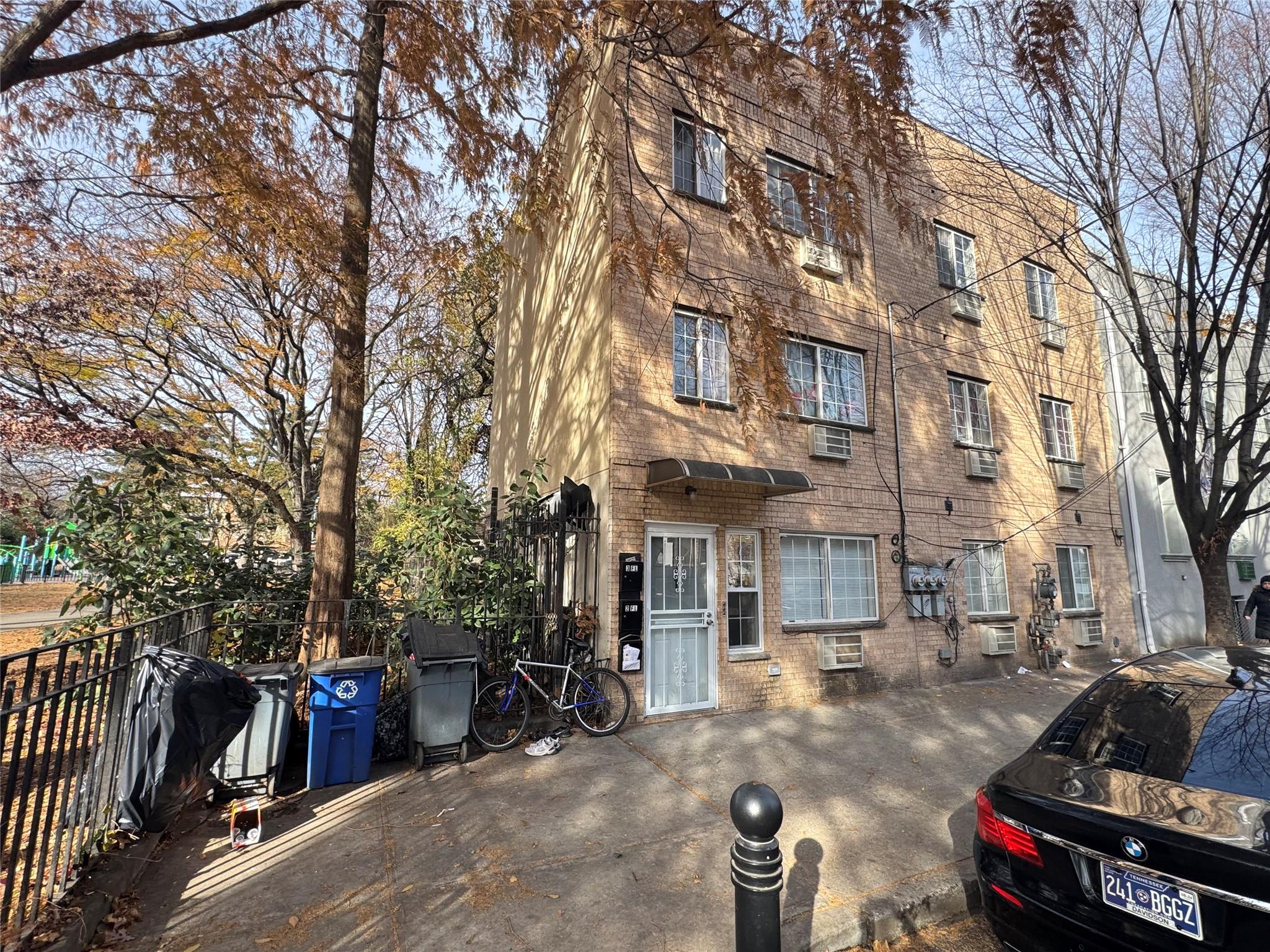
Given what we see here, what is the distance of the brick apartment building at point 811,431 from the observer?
7.56 metres

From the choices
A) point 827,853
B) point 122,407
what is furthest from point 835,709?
point 122,407

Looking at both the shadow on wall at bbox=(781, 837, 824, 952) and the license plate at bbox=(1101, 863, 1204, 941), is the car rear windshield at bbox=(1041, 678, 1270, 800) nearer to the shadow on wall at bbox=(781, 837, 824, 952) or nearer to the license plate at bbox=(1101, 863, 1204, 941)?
the license plate at bbox=(1101, 863, 1204, 941)

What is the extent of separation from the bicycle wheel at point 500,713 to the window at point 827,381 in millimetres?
5628

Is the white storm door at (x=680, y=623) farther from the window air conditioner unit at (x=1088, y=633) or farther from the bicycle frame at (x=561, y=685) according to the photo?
the window air conditioner unit at (x=1088, y=633)

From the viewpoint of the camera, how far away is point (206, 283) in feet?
38.6

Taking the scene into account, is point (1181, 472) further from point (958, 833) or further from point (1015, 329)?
point (958, 833)

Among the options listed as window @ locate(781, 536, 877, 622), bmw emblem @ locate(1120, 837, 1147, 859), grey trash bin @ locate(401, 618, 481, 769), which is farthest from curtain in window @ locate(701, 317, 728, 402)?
bmw emblem @ locate(1120, 837, 1147, 859)

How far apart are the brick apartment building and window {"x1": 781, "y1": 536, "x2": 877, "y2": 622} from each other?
1.3 inches

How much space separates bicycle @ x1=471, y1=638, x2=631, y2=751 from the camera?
20.3 ft

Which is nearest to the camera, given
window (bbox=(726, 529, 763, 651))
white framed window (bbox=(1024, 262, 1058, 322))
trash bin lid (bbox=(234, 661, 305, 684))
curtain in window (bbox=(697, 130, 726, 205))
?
trash bin lid (bbox=(234, 661, 305, 684))

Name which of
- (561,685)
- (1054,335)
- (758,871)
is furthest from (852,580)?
(1054,335)

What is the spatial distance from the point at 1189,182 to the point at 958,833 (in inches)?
434

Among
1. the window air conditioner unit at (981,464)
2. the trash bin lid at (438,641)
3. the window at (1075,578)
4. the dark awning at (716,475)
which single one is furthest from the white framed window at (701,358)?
the window at (1075,578)

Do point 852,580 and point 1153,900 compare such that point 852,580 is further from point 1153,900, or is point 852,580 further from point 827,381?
point 1153,900
